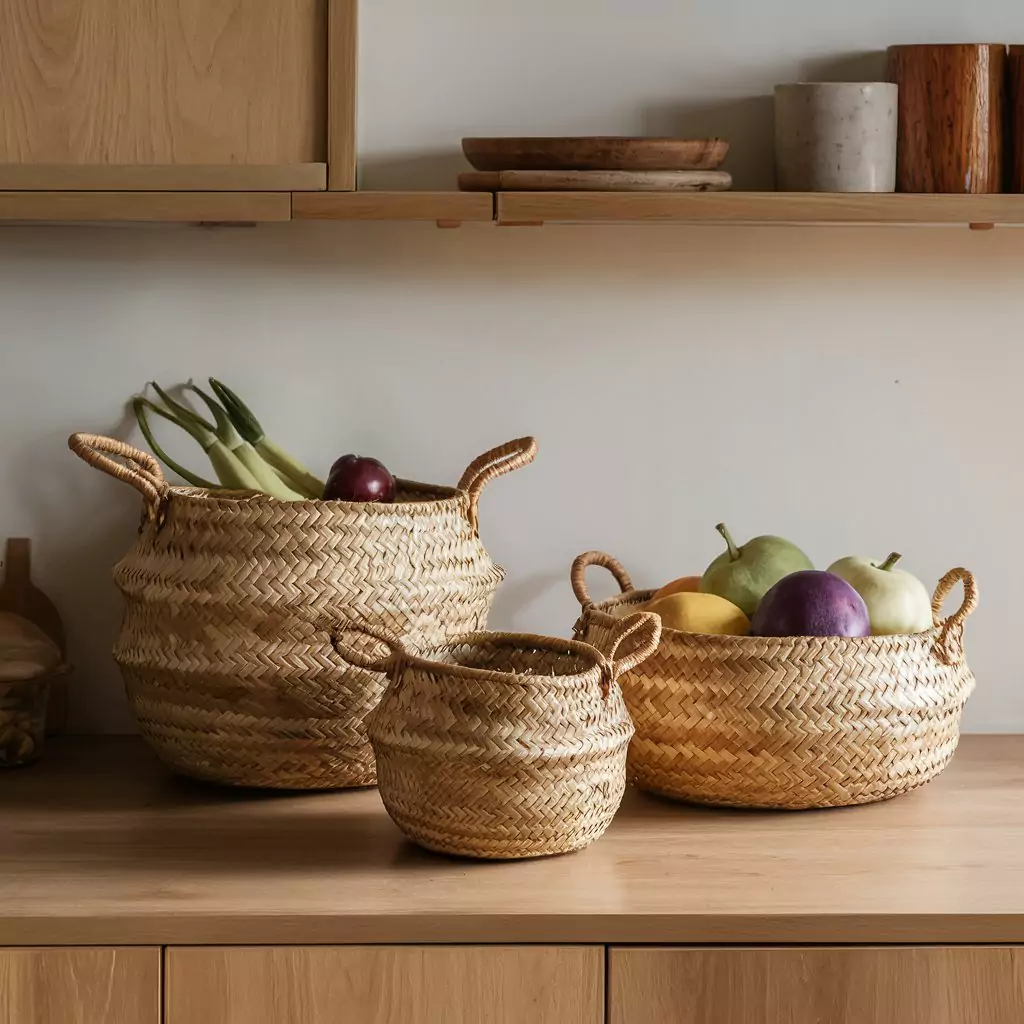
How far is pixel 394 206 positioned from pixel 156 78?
Result: 0.82ft

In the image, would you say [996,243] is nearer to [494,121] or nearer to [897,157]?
[897,157]

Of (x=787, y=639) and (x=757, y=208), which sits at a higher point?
(x=757, y=208)

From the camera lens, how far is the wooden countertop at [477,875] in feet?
3.76

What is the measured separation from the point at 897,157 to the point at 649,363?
36 centimetres

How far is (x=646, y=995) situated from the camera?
3.83ft

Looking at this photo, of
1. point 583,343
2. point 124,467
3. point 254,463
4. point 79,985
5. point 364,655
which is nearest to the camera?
point 79,985

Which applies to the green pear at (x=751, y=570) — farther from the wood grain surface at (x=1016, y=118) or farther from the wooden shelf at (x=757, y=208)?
the wood grain surface at (x=1016, y=118)

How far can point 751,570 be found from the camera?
4.85 ft

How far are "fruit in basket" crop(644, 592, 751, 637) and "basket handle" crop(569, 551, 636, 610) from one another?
0.14m

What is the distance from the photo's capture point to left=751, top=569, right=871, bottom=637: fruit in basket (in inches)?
54.4

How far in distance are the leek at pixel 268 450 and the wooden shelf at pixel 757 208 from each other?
0.36 meters

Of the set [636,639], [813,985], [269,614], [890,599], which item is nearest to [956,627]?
[890,599]

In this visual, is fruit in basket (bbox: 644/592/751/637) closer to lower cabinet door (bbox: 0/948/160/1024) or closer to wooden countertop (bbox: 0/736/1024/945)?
wooden countertop (bbox: 0/736/1024/945)

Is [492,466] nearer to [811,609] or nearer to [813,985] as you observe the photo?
[811,609]
